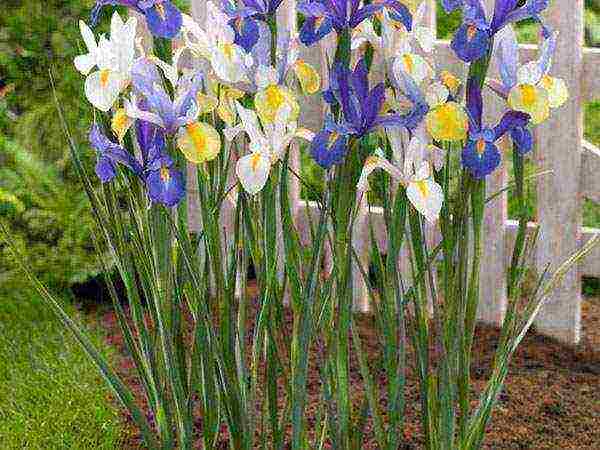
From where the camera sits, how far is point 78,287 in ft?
14.8

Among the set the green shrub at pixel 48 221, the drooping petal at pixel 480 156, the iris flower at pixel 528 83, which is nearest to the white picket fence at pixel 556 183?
the green shrub at pixel 48 221

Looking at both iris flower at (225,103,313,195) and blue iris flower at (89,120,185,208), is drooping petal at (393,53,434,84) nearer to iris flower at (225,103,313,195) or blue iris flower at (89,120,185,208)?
iris flower at (225,103,313,195)

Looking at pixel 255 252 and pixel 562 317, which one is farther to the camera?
pixel 562 317

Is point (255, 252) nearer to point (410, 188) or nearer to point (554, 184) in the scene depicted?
point (410, 188)

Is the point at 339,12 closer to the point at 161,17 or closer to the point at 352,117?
the point at 352,117

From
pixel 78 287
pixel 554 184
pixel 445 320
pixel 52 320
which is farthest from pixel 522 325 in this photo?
pixel 78 287

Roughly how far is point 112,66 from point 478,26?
60cm

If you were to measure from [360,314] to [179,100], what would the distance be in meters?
2.19

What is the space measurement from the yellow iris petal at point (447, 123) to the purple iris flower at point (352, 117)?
25 millimetres

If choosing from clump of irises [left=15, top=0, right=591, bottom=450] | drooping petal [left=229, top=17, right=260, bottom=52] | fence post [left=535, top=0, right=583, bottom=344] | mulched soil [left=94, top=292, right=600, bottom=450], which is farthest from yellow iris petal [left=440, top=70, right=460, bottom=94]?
fence post [left=535, top=0, right=583, bottom=344]

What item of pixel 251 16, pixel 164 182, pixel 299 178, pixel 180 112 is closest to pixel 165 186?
pixel 164 182

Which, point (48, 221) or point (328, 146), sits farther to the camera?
point (48, 221)

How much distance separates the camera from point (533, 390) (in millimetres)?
Answer: 3443

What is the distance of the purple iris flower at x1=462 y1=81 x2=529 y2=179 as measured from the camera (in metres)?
2.01
